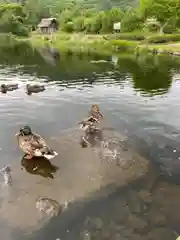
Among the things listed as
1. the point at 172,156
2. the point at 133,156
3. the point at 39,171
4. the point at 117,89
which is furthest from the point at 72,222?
the point at 117,89

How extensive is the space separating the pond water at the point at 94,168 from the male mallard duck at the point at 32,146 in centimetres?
70

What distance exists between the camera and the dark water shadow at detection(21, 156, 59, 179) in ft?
55.3

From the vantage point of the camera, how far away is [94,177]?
16.3 metres

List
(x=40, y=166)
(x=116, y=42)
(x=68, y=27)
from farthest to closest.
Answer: (x=68, y=27), (x=116, y=42), (x=40, y=166)

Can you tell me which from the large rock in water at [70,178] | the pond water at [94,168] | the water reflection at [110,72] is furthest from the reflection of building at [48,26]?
the large rock in water at [70,178]

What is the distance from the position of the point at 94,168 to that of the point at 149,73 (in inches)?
1213

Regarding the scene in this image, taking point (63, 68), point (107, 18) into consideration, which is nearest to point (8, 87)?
point (63, 68)

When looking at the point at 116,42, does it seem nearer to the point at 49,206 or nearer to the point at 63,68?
the point at 63,68

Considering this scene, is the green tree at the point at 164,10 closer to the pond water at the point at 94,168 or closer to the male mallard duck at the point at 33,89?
the pond water at the point at 94,168

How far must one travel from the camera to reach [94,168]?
17.2m

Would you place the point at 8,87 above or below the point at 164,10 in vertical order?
below

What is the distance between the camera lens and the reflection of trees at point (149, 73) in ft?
121

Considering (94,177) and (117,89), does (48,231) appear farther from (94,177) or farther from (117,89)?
(117,89)

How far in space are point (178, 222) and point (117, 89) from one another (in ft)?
76.3
